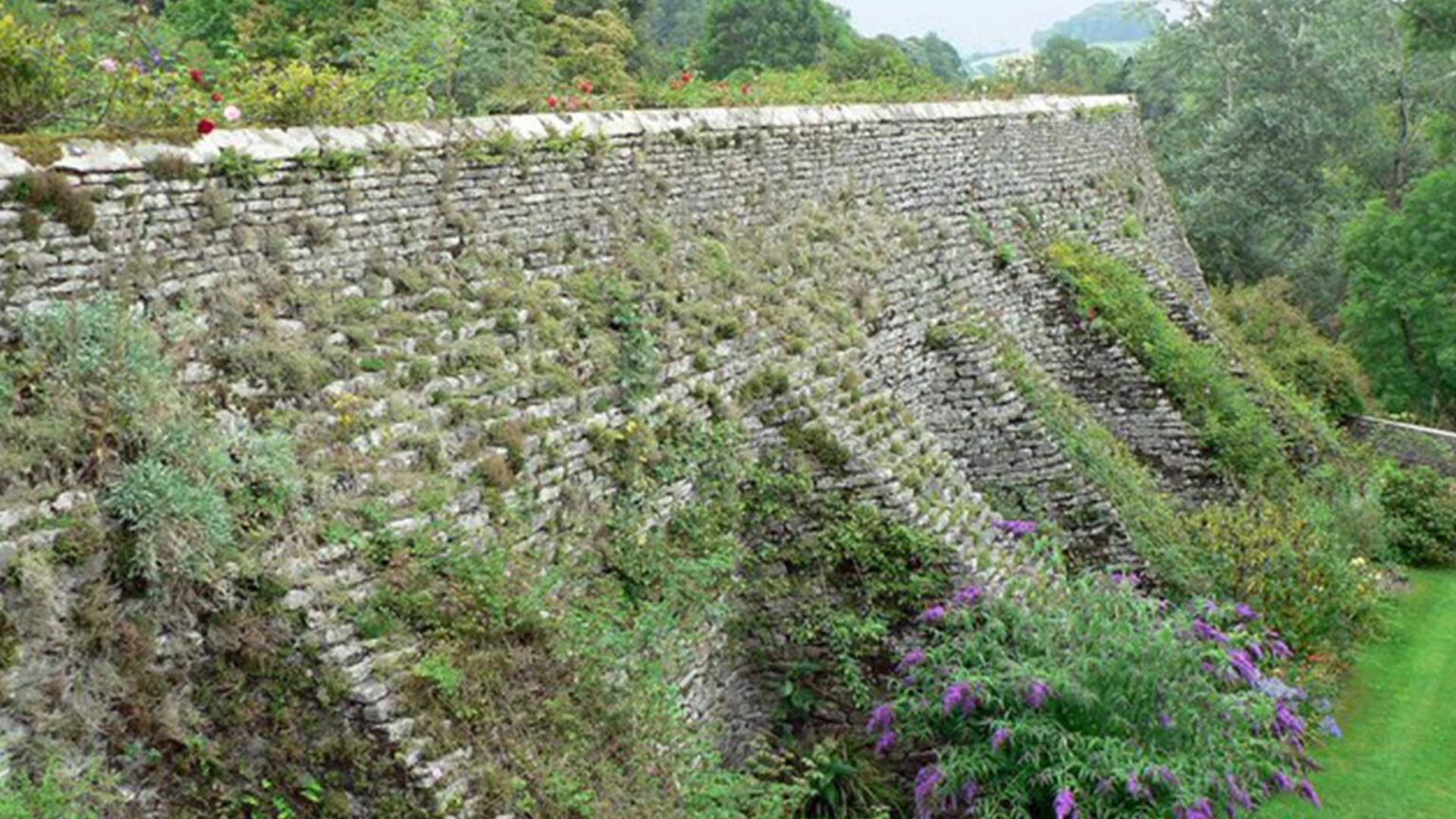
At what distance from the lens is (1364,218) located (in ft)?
96.6

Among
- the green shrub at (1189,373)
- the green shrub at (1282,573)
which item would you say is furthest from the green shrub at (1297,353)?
the green shrub at (1282,573)

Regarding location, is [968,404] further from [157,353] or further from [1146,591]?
[157,353]

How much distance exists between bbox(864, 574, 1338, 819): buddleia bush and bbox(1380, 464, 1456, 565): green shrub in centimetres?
1041

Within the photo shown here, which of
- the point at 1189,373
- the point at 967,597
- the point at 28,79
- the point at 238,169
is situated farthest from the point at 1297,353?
the point at 28,79

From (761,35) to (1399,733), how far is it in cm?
2806

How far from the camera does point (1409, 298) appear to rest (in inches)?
1096

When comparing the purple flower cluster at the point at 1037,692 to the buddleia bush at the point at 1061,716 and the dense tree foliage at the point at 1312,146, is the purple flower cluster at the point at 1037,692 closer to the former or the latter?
the buddleia bush at the point at 1061,716

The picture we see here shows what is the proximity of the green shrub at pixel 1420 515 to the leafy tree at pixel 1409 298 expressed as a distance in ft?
25.5

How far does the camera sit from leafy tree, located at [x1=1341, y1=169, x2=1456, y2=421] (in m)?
27.6

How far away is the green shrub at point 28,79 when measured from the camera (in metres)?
6.92

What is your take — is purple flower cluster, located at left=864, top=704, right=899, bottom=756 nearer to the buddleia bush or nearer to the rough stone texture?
the buddleia bush

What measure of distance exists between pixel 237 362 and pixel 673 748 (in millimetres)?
2974

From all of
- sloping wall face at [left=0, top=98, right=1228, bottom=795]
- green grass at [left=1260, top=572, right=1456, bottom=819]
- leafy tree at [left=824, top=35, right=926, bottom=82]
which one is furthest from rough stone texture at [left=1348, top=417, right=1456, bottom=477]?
leafy tree at [left=824, top=35, right=926, bottom=82]

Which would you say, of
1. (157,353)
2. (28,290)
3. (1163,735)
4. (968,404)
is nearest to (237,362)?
(157,353)
